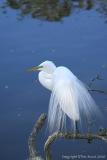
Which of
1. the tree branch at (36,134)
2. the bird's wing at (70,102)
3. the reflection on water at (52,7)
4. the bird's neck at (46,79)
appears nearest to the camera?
the tree branch at (36,134)

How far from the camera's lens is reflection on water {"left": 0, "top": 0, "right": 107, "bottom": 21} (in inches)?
235

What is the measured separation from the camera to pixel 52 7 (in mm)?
6297

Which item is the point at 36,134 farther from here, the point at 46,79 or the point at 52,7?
the point at 52,7

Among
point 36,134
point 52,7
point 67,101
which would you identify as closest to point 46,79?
point 67,101

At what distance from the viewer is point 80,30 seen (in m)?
5.31

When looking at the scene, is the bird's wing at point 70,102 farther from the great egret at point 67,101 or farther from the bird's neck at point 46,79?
the bird's neck at point 46,79

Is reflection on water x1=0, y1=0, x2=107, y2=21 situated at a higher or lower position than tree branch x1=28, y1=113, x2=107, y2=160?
higher

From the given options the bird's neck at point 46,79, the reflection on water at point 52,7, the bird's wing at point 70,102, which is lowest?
the bird's wing at point 70,102

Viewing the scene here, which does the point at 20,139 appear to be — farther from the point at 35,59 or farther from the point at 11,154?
the point at 35,59

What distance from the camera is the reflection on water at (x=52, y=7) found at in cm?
596

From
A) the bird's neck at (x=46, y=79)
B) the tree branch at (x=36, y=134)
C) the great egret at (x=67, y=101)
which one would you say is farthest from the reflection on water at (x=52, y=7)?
the tree branch at (x=36, y=134)

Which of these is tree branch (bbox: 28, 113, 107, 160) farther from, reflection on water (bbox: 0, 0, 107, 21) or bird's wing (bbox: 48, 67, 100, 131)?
reflection on water (bbox: 0, 0, 107, 21)

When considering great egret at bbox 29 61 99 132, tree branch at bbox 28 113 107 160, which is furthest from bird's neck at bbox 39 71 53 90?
tree branch at bbox 28 113 107 160

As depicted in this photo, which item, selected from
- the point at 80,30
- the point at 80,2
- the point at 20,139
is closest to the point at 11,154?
the point at 20,139
